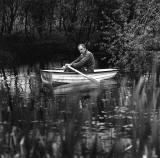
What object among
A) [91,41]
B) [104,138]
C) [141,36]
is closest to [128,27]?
[141,36]

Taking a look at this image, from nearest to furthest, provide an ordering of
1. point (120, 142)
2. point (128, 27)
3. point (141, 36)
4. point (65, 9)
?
point (120, 142) → point (141, 36) → point (128, 27) → point (65, 9)

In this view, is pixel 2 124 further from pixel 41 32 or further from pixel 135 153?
pixel 41 32

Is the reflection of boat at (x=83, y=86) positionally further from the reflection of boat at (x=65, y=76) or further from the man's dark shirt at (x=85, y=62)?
the man's dark shirt at (x=85, y=62)

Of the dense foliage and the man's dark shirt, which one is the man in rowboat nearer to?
the man's dark shirt

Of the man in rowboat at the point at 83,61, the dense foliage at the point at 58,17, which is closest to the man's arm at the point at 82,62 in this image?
the man in rowboat at the point at 83,61

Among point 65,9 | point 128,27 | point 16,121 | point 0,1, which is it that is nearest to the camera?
point 16,121

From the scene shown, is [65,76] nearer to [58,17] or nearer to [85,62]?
[85,62]

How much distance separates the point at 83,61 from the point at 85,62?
198 millimetres

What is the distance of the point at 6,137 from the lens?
23.0ft

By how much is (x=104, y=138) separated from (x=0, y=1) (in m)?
41.5

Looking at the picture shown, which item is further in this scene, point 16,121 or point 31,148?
point 16,121

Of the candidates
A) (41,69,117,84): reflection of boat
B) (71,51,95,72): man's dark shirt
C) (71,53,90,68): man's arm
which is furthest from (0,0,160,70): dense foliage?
(41,69,117,84): reflection of boat

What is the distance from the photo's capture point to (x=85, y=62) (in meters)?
21.1

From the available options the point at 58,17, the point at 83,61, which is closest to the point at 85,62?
the point at 83,61
